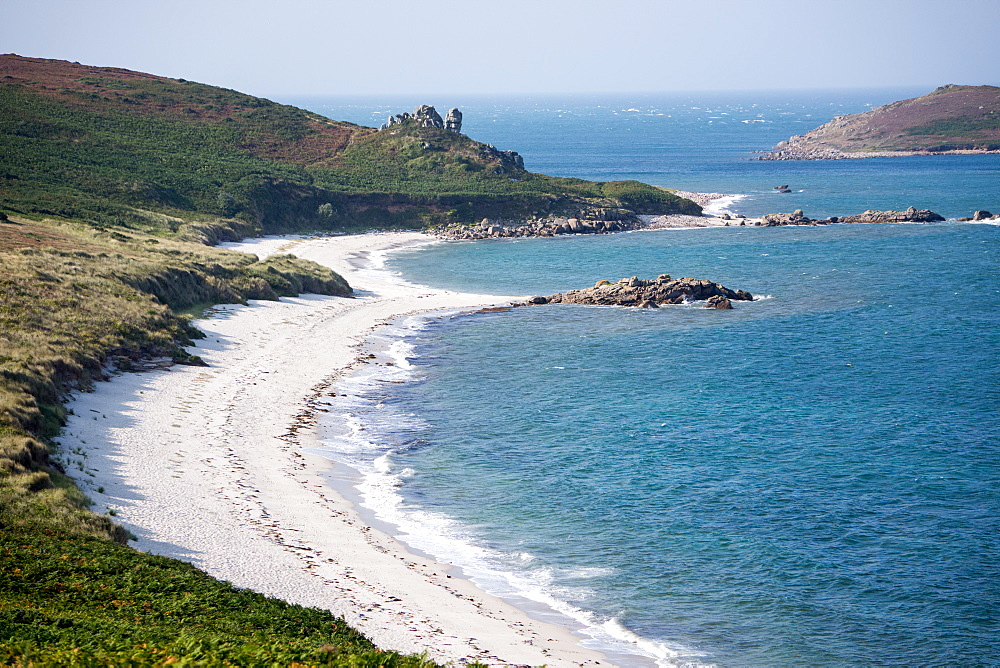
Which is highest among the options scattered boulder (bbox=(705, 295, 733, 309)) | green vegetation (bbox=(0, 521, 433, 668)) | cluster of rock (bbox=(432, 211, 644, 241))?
cluster of rock (bbox=(432, 211, 644, 241))

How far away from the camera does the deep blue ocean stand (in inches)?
917

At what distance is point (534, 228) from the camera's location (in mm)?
105812

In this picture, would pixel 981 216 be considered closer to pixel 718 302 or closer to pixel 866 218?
pixel 866 218

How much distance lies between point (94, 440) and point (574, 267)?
57.7 meters

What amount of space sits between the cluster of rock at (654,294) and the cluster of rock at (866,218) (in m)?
44.2

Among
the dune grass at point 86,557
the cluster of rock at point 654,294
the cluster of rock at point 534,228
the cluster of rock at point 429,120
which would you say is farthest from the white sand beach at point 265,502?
the cluster of rock at point 429,120

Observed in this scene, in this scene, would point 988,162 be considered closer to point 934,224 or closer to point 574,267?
point 934,224

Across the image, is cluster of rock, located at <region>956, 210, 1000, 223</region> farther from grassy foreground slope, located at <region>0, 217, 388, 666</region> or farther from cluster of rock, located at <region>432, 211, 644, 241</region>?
grassy foreground slope, located at <region>0, 217, 388, 666</region>

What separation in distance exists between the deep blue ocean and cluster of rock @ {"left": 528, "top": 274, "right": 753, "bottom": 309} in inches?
67.4

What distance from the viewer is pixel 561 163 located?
19200 centimetres

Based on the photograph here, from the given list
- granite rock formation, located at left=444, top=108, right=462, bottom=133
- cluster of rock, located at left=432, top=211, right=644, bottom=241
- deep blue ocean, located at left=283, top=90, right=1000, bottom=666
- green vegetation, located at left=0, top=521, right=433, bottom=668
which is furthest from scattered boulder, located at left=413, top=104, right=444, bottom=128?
green vegetation, located at left=0, top=521, right=433, bottom=668

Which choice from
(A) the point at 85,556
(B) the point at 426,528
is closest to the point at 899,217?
(B) the point at 426,528

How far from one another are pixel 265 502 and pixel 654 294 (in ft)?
145

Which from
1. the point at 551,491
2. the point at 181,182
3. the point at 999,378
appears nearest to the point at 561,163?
the point at 181,182
